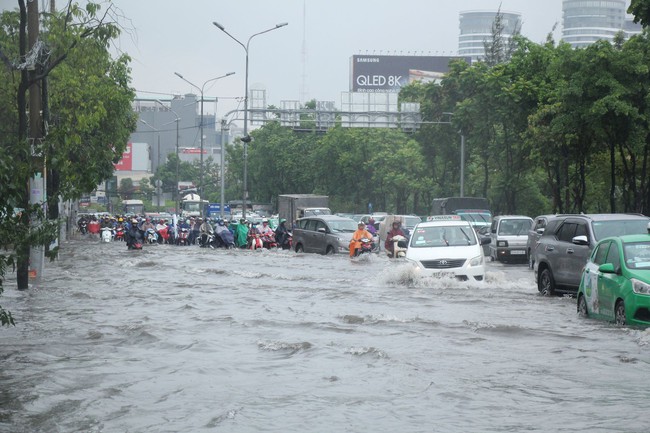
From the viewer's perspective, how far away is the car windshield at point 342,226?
40.8 m

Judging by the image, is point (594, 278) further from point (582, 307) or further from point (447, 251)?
point (447, 251)

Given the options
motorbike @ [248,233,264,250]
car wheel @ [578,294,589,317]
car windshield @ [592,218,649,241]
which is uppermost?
car windshield @ [592,218,649,241]

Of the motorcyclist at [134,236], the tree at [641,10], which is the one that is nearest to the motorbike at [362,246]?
the motorcyclist at [134,236]

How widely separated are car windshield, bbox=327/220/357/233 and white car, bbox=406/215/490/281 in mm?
15483

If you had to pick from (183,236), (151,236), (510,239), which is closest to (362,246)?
(510,239)

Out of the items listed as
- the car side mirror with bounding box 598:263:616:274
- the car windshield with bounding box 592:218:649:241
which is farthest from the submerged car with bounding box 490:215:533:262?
the car side mirror with bounding box 598:263:616:274

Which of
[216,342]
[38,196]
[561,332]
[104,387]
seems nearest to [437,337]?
[561,332]

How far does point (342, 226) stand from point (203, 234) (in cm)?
1307

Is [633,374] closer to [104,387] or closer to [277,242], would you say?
[104,387]

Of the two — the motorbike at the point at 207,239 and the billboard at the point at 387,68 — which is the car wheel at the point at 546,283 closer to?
the motorbike at the point at 207,239

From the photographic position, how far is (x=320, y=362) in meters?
13.1

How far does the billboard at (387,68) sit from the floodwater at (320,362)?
121489 millimetres

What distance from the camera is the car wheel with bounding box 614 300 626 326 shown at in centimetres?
1528

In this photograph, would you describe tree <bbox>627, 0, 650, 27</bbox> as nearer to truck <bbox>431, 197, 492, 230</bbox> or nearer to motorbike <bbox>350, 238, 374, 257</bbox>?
motorbike <bbox>350, 238, 374, 257</bbox>
